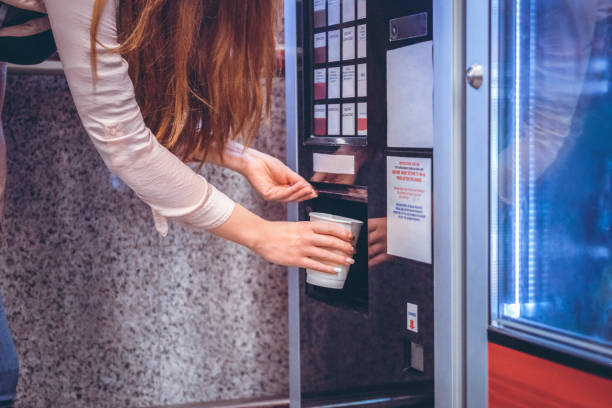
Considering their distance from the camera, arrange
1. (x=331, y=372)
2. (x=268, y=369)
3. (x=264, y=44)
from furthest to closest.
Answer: (x=268, y=369), (x=331, y=372), (x=264, y=44)

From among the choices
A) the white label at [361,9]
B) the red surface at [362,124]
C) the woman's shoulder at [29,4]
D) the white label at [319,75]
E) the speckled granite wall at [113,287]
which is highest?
the white label at [361,9]

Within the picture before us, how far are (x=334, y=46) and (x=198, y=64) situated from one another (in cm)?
25

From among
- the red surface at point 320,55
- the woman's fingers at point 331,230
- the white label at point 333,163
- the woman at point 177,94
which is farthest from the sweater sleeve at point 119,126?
the red surface at point 320,55

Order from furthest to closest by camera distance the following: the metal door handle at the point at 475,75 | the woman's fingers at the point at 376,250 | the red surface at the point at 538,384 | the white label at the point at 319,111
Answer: the white label at the point at 319,111 < the woman's fingers at the point at 376,250 < the metal door handle at the point at 475,75 < the red surface at the point at 538,384

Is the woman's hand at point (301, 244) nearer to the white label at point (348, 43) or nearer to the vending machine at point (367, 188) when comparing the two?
the vending machine at point (367, 188)

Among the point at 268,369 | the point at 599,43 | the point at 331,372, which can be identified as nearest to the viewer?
the point at 599,43

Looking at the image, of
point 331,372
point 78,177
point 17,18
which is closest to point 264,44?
point 17,18

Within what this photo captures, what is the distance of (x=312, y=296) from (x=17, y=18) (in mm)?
705

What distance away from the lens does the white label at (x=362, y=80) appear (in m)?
1.05

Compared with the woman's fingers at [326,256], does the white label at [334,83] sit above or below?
above

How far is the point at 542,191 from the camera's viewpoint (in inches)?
33.1

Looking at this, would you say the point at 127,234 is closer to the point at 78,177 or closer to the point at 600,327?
the point at 78,177

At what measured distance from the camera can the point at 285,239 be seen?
975mm

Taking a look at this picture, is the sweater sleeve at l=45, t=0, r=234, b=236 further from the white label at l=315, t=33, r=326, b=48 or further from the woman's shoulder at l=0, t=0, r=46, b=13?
the white label at l=315, t=33, r=326, b=48
